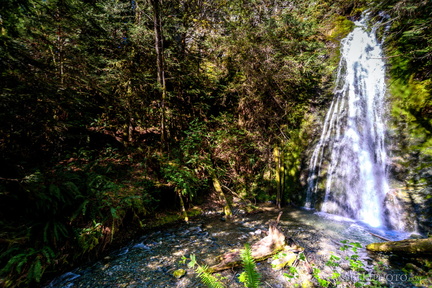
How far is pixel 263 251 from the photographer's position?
3396 millimetres

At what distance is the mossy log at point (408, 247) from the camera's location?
296 cm

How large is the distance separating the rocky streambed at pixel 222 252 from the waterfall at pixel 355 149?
691 millimetres

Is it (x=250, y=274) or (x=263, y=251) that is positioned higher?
(x=250, y=274)

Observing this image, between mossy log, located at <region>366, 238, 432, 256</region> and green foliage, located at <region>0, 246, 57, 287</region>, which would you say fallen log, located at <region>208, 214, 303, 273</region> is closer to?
mossy log, located at <region>366, 238, 432, 256</region>

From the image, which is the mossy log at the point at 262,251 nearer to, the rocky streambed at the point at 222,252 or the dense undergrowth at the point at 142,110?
the rocky streambed at the point at 222,252

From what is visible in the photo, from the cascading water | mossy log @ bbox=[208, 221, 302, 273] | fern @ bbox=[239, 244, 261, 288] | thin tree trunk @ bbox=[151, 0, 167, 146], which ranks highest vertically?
thin tree trunk @ bbox=[151, 0, 167, 146]

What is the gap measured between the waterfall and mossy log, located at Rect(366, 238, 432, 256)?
1.71 metres

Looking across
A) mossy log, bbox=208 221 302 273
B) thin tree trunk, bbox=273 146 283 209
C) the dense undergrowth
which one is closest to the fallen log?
mossy log, bbox=208 221 302 273

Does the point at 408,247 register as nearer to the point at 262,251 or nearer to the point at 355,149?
the point at 262,251

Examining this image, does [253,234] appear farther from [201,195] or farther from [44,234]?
[44,234]

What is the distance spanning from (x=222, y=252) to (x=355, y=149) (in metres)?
5.69

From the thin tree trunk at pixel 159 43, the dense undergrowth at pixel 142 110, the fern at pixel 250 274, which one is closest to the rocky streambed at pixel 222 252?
the dense undergrowth at pixel 142 110

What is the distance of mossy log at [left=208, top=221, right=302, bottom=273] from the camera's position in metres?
3.16

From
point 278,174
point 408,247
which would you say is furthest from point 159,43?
point 408,247
